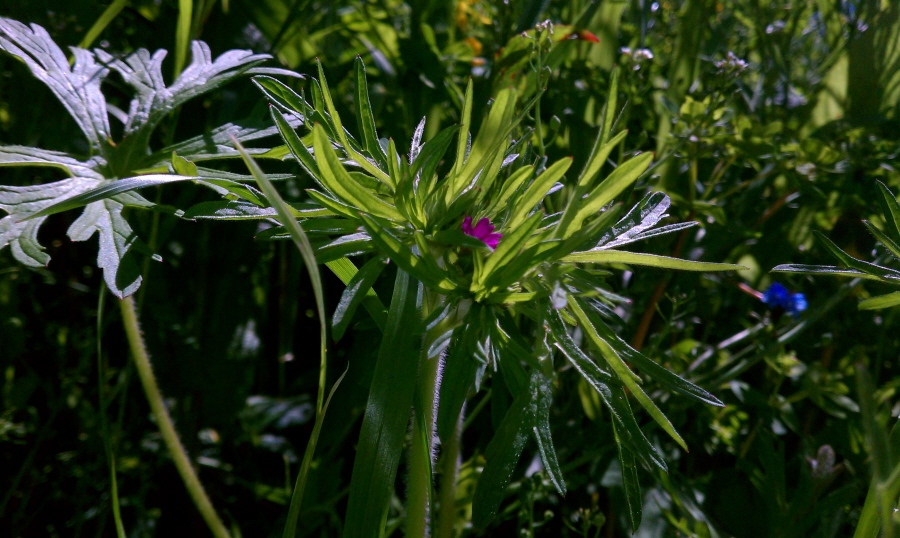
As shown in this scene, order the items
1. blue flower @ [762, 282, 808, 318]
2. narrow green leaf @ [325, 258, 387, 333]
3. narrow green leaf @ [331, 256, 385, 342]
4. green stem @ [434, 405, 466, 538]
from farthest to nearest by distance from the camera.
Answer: blue flower @ [762, 282, 808, 318] → green stem @ [434, 405, 466, 538] → narrow green leaf @ [325, 258, 387, 333] → narrow green leaf @ [331, 256, 385, 342]

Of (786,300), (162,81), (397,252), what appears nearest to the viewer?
(397,252)

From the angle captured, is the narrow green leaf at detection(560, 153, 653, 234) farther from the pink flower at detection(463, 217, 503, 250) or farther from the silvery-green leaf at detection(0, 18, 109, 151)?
the silvery-green leaf at detection(0, 18, 109, 151)

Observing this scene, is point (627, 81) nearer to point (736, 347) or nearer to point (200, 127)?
point (736, 347)

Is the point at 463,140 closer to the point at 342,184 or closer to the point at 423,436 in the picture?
the point at 342,184

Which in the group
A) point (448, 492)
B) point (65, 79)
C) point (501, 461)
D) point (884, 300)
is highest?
point (65, 79)

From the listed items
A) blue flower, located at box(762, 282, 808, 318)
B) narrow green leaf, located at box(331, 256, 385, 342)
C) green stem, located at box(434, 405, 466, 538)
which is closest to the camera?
narrow green leaf, located at box(331, 256, 385, 342)

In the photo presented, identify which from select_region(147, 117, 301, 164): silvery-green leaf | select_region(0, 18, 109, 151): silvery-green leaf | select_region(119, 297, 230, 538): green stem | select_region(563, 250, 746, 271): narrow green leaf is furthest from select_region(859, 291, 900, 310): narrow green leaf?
select_region(0, 18, 109, 151): silvery-green leaf

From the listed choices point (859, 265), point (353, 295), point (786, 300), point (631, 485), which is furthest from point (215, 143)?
point (786, 300)

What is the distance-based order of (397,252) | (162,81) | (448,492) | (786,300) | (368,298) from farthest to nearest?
(786,300) < (162,81) < (448,492) < (368,298) < (397,252)
